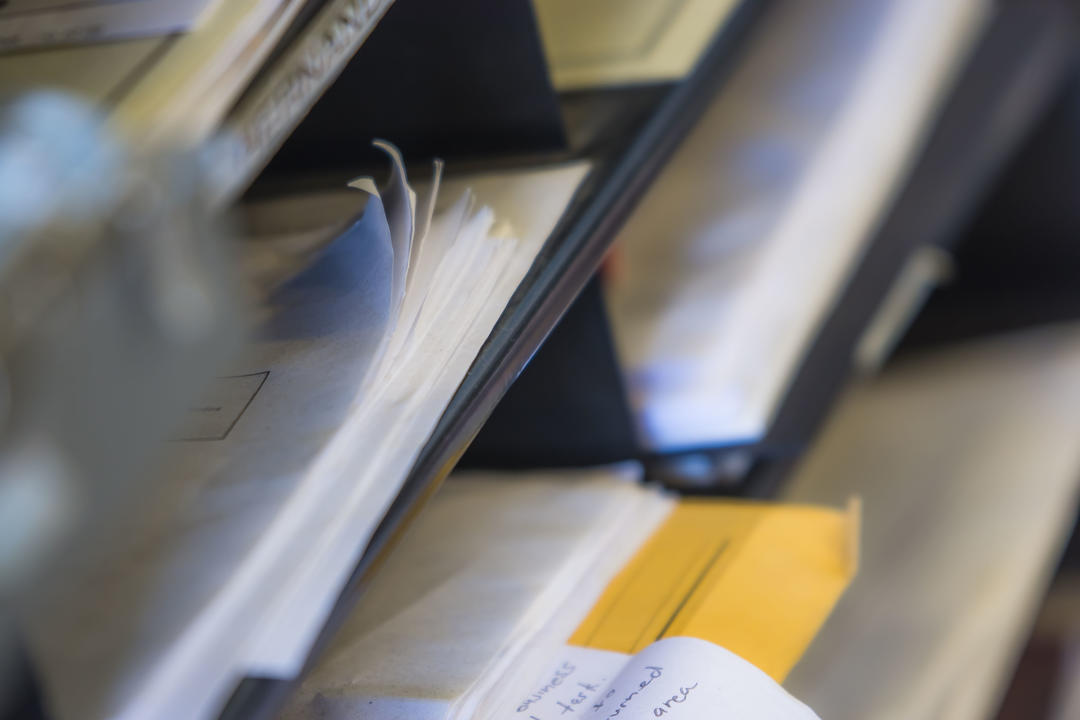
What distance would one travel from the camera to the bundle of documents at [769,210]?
1.91ft

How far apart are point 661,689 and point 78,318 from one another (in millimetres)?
254

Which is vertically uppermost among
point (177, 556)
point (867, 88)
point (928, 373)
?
point (177, 556)

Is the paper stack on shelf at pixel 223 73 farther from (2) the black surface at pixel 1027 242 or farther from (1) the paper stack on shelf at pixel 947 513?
(2) the black surface at pixel 1027 242

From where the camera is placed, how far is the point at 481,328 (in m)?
0.38

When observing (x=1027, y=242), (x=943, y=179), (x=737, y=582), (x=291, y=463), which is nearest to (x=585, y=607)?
(x=737, y=582)

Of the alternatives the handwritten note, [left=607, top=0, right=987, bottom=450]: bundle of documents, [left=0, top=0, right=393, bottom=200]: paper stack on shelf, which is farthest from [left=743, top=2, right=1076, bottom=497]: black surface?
[left=0, top=0, right=393, bottom=200]: paper stack on shelf

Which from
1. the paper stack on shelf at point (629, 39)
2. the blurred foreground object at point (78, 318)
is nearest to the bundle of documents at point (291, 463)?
the blurred foreground object at point (78, 318)

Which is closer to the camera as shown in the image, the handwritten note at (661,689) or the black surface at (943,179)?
the handwritten note at (661,689)

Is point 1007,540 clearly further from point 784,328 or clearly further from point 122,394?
point 122,394

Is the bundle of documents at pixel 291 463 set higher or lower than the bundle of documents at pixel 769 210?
higher

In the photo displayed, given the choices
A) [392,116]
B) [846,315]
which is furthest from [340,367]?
[846,315]

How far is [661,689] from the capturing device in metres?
0.40

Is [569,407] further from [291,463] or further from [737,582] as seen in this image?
[291,463]

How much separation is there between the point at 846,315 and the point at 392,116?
331 millimetres
